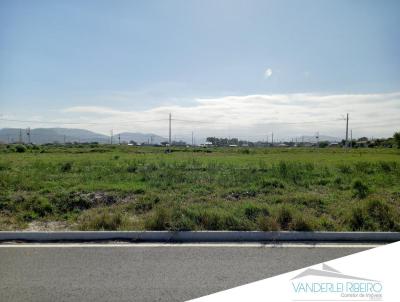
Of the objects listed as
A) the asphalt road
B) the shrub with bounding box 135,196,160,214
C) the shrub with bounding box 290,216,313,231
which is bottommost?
the asphalt road

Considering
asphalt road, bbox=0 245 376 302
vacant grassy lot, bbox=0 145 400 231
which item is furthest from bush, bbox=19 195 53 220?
asphalt road, bbox=0 245 376 302

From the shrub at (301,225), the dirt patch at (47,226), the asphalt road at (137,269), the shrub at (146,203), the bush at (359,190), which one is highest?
the bush at (359,190)

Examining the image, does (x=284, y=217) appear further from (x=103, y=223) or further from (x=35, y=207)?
(x=35, y=207)

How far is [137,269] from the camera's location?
457 cm

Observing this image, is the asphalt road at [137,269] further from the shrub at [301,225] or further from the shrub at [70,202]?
the shrub at [70,202]

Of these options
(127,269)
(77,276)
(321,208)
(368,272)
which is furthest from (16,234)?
(321,208)

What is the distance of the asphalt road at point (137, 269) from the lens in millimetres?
3916

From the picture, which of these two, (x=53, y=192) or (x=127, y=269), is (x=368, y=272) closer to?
(x=127, y=269)

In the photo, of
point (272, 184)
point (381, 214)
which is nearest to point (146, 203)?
point (272, 184)

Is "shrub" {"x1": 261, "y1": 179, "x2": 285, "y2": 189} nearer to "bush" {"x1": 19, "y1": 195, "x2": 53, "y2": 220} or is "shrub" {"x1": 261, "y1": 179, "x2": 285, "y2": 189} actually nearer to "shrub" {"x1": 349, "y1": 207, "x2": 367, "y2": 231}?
"shrub" {"x1": 349, "y1": 207, "x2": 367, "y2": 231}

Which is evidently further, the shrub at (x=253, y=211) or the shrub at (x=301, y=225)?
the shrub at (x=253, y=211)

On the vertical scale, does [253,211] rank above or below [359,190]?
below

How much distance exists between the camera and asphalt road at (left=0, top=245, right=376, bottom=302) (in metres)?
3.92

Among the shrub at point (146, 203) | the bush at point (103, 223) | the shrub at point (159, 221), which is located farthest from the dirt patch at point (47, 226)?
the shrub at point (146, 203)
